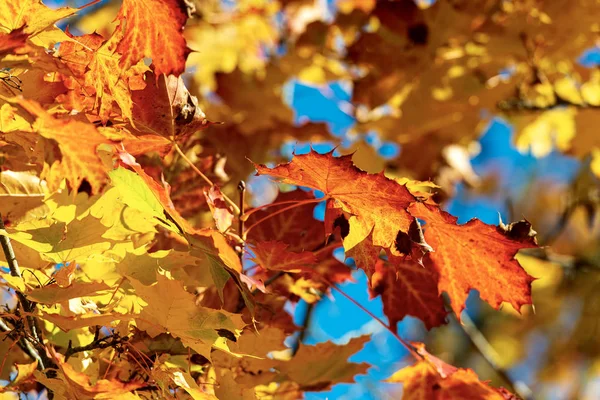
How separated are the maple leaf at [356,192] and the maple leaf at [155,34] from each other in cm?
23

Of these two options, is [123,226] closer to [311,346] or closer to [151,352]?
[151,352]

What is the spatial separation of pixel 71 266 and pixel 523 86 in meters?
1.77

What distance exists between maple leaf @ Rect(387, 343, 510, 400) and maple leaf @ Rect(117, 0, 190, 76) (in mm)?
640

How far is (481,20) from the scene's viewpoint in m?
2.04

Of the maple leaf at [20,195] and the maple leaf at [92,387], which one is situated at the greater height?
the maple leaf at [20,195]

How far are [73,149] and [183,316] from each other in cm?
26

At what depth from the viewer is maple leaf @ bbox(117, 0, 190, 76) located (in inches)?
35.5

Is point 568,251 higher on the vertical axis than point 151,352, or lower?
lower

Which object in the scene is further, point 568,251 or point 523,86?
point 568,251

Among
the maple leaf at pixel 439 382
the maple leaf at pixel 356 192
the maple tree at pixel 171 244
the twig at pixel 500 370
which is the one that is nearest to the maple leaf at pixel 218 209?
the maple tree at pixel 171 244

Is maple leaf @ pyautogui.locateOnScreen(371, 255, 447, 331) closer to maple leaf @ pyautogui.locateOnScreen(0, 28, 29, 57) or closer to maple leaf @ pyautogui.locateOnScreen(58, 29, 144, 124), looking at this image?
maple leaf @ pyautogui.locateOnScreen(58, 29, 144, 124)

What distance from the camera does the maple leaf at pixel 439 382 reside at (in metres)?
1.06

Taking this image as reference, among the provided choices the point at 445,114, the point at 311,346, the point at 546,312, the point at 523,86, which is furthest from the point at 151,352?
the point at 546,312

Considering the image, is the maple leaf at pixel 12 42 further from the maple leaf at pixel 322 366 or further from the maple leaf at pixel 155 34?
the maple leaf at pixel 322 366
